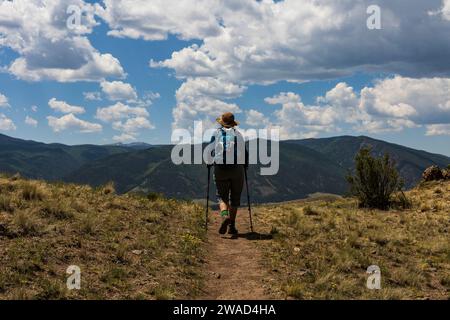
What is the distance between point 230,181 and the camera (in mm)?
14859

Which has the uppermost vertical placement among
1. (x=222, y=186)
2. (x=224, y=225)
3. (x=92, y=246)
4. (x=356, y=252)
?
(x=222, y=186)

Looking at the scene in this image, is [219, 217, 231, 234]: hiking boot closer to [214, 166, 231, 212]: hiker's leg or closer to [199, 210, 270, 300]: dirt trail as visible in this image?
[199, 210, 270, 300]: dirt trail

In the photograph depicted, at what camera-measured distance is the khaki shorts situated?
14641 millimetres

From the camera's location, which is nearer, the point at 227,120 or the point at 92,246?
the point at 92,246

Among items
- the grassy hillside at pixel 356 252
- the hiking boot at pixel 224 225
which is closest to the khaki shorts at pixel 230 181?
the hiking boot at pixel 224 225

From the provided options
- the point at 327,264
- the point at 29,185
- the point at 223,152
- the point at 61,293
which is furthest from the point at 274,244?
the point at 29,185

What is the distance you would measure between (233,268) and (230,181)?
13.7 ft

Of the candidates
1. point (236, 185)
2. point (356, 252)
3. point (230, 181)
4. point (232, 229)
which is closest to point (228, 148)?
point (230, 181)

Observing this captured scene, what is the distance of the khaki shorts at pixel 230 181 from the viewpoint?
1464cm

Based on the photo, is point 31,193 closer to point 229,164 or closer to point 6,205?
point 6,205

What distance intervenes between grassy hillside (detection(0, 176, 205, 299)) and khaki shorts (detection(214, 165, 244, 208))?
1416 millimetres

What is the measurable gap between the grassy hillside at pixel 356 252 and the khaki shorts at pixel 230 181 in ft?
5.75

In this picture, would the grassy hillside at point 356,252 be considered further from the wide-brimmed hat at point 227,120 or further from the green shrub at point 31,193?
the green shrub at point 31,193
